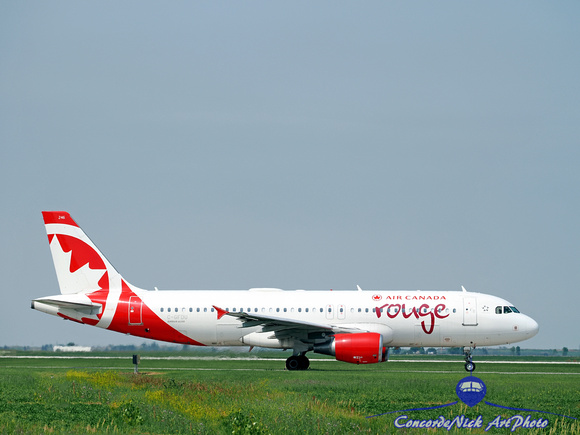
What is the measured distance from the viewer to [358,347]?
3581 centimetres

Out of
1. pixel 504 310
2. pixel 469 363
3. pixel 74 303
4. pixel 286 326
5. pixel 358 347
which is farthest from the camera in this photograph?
pixel 74 303

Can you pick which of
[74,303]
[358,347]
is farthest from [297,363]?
[74,303]

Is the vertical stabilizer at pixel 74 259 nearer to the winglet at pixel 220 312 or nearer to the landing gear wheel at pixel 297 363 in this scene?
the winglet at pixel 220 312

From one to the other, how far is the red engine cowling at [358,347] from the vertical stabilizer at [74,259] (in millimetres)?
13399

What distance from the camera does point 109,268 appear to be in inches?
1663

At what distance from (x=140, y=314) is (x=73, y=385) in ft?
43.4

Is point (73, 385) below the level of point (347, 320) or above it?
below

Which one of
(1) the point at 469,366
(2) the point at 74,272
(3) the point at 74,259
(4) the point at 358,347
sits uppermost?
(3) the point at 74,259

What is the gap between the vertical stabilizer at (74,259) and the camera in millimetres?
42062

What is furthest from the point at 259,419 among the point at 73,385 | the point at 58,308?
the point at 58,308

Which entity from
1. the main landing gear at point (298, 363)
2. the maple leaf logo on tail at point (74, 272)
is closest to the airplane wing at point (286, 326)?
the main landing gear at point (298, 363)

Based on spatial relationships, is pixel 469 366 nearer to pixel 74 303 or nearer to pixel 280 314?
pixel 280 314

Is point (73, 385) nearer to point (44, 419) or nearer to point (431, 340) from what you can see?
point (44, 419)

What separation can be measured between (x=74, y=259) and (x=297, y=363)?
13.9 meters
